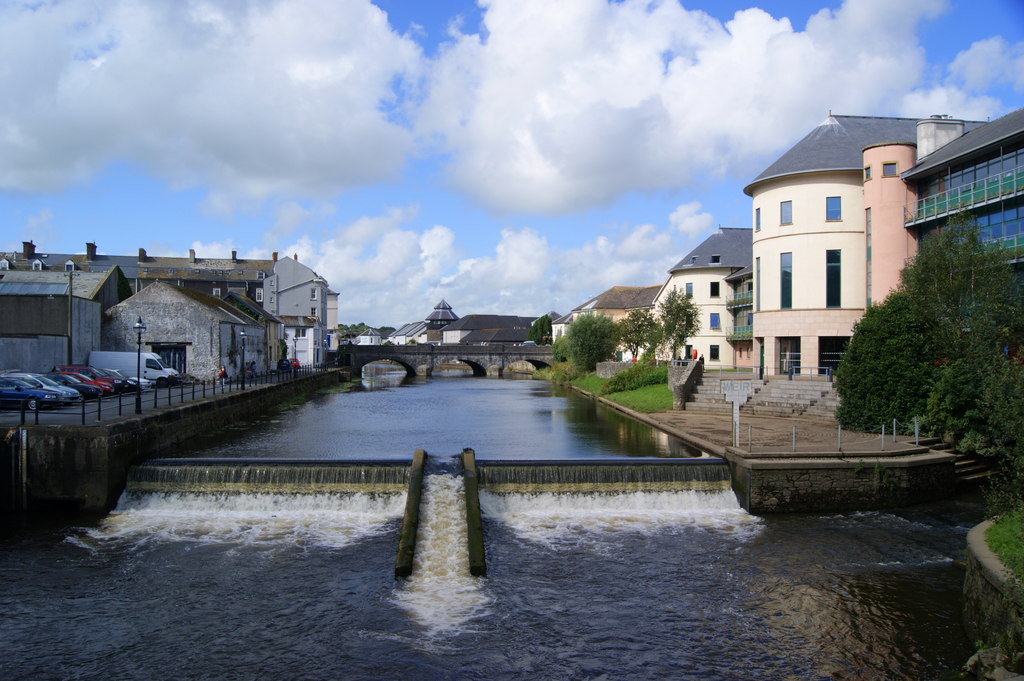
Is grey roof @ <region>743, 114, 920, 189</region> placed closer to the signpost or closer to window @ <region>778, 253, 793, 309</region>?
window @ <region>778, 253, 793, 309</region>

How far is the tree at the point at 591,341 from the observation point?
213 feet

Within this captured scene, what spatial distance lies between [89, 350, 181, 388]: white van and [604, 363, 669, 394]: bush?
27.5 metres

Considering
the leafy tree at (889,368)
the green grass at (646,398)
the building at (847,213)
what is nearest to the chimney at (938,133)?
the building at (847,213)

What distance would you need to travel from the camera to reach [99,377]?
35.3 m

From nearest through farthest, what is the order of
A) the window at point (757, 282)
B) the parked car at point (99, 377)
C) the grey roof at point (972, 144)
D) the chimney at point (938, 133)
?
the grey roof at point (972, 144) → the parked car at point (99, 377) → the chimney at point (938, 133) → the window at point (757, 282)

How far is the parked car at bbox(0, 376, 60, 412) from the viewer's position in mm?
26094

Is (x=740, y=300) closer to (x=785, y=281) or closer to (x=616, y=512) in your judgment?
(x=785, y=281)

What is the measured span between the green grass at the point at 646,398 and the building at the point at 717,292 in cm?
1218

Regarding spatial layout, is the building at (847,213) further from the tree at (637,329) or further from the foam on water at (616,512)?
the tree at (637,329)

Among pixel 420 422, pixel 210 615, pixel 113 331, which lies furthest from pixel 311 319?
pixel 210 615

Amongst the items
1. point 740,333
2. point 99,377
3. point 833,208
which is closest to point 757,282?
point 833,208

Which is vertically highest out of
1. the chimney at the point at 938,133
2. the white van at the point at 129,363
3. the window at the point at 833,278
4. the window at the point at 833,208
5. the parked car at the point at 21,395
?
the chimney at the point at 938,133

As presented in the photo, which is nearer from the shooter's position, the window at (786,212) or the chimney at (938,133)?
the chimney at (938,133)

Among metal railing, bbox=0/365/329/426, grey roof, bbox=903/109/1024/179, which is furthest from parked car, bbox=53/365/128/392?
grey roof, bbox=903/109/1024/179
